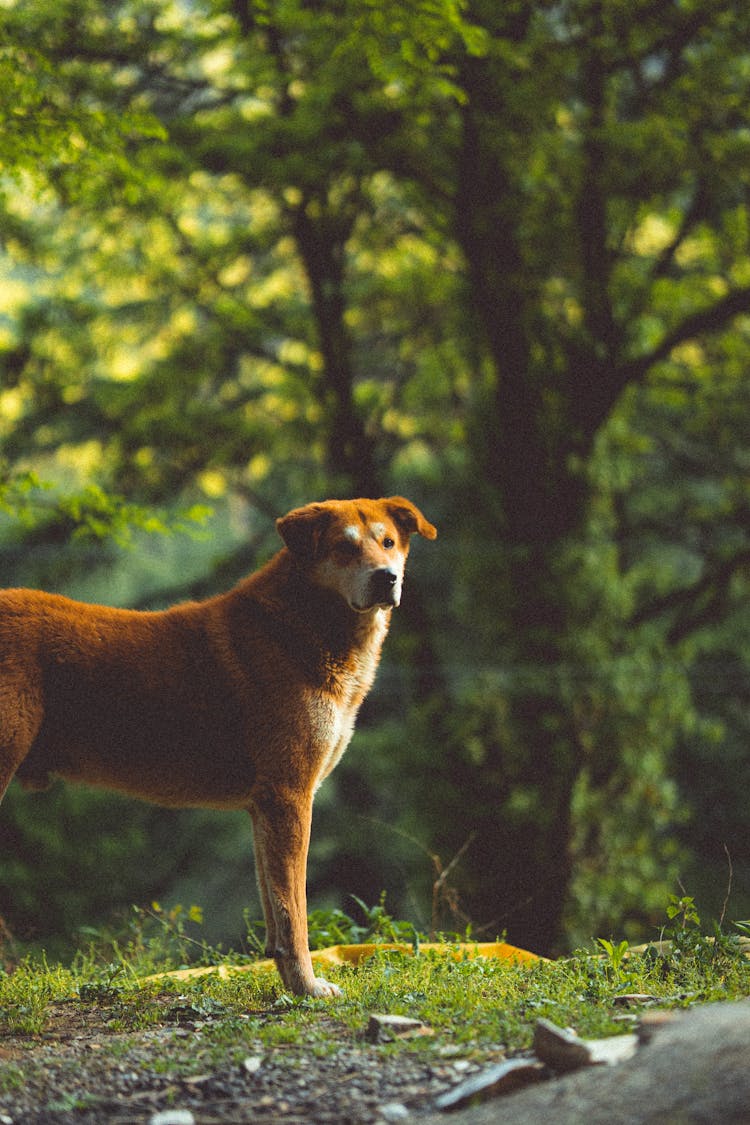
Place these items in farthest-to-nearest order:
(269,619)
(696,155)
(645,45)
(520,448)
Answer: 1. (520,448)
2. (696,155)
3. (645,45)
4. (269,619)

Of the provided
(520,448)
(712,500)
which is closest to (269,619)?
(520,448)

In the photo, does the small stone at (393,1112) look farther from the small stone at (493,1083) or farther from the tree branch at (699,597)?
the tree branch at (699,597)

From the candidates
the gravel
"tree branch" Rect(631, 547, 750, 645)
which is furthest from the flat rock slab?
"tree branch" Rect(631, 547, 750, 645)

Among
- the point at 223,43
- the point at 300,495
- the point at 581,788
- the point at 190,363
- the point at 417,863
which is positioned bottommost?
the point at 417,863

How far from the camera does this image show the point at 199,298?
15.5 meters

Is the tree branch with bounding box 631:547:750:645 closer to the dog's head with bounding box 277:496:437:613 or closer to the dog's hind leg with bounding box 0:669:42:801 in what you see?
the dog's head with bounding box 277:496:437:613

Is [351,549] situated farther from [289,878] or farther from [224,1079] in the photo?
[224,1079]

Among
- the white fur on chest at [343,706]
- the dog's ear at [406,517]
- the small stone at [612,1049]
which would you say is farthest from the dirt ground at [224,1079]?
the dog's ear at [406,517]

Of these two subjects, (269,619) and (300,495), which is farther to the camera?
(300,495)

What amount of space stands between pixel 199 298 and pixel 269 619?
35.6 feet

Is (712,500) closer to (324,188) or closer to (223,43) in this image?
(324,188)

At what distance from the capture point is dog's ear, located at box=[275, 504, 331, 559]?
17.6 feet

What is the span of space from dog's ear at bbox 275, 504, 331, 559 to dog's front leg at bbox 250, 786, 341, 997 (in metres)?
1.11

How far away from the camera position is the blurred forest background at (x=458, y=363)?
11242 millimetres
